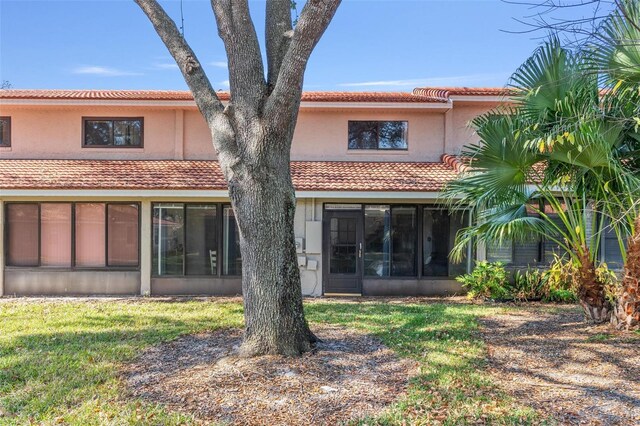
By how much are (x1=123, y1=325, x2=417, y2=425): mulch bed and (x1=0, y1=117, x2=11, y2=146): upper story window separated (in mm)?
10951

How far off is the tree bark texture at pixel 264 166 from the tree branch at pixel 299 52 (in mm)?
12

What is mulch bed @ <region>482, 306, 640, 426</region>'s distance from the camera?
4883mm

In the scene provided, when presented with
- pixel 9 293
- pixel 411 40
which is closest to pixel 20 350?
pixel 9 293

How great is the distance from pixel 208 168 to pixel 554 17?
10600mm

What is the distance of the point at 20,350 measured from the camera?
7406 mm

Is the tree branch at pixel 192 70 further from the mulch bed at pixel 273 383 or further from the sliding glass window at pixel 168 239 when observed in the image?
the sliding glass window at pixel 168 239

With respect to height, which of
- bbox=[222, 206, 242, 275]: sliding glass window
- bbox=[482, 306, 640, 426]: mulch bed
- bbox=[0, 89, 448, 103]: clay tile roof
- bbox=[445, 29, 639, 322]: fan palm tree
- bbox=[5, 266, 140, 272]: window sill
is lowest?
bbox=[482, 306, 640, 426]: mulch bed

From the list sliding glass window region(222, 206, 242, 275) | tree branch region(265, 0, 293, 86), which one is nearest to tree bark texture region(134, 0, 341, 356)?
tree branch region(265, 0, 293, 86)

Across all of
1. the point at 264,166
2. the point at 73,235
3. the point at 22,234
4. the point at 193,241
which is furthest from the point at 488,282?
the point at 22,234

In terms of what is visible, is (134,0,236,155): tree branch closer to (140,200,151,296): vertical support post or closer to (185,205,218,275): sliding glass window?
(185,205,218,275): sliding glass window

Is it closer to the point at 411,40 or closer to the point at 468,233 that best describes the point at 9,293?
the point at 468,233

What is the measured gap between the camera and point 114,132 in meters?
14.5

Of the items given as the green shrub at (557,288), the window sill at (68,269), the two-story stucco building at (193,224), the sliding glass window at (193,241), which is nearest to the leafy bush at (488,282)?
the two-story stucco building at (193,224)

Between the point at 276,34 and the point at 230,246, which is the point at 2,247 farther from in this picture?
the point at 276,34
